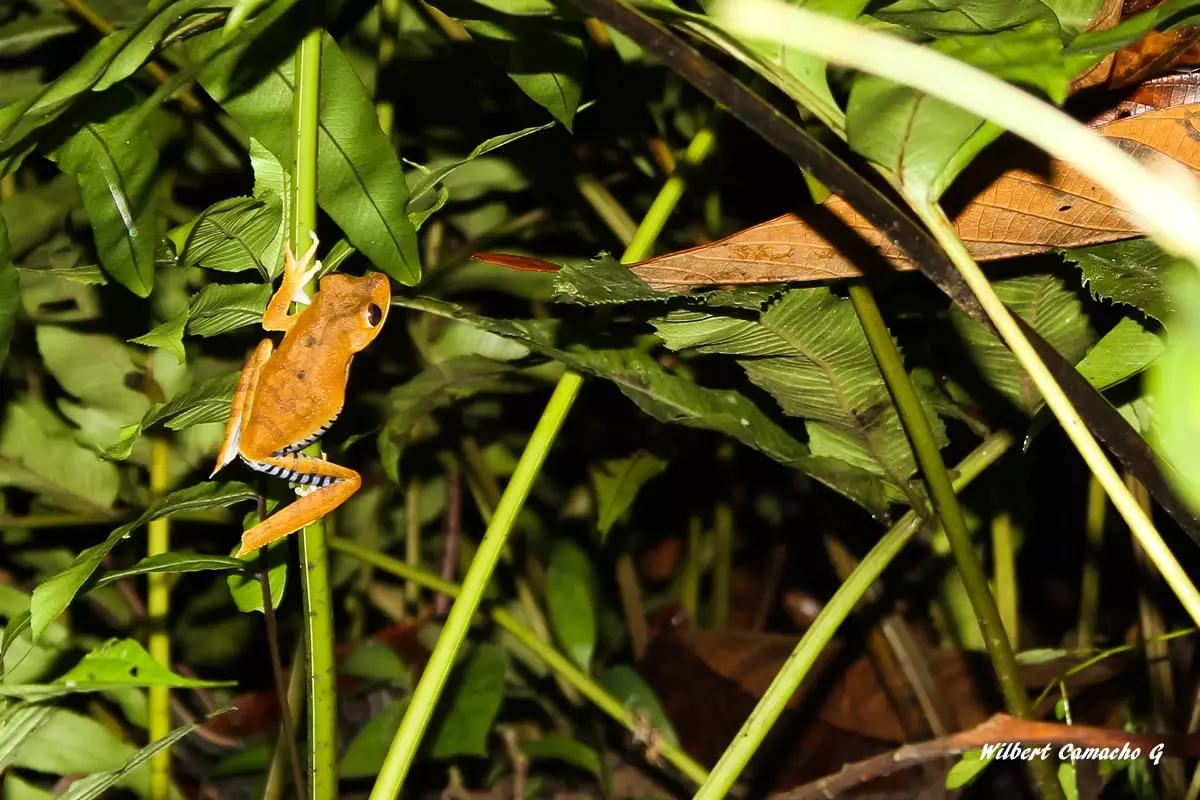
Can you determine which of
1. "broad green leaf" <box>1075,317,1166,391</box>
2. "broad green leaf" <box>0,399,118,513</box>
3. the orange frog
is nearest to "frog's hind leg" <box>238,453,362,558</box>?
the orange frog

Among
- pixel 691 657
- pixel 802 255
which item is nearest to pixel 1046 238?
pixel 802 255

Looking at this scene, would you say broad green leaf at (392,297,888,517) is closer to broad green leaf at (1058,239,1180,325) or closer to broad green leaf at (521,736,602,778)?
broad green leaf at (1058,239,1180,325)

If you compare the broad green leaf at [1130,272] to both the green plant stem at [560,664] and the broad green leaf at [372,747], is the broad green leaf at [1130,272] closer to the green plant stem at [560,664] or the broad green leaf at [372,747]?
the green plant stem at [560,664]

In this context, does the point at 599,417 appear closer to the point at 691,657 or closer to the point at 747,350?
the point at 691,657

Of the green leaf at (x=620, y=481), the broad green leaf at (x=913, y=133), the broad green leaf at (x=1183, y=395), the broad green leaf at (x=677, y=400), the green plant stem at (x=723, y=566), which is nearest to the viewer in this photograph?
the broad green leaf at (x=1183, y=395)

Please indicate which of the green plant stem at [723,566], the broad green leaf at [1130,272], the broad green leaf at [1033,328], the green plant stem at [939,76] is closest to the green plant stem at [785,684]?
the broad green leaf at [1033,328]

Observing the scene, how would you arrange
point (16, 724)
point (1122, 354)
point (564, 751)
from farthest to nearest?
point (564, 751) < point (16, 724) < point (1122, 354)

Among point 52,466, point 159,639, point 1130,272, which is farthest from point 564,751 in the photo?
point 1130,272

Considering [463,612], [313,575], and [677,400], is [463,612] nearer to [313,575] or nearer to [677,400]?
[313,575]
